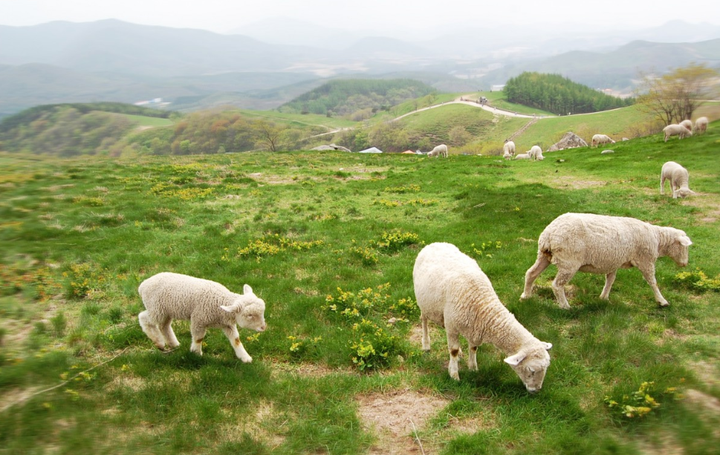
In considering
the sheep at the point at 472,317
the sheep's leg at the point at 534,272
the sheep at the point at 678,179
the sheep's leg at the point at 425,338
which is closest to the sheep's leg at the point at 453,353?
the sheep at the point at 472,317

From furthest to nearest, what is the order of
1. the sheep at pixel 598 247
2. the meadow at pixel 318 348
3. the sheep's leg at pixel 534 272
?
the sheep's leg at pixel 534 272 → the sheep at pixel 598 247 → the meadow at pixel 318 348

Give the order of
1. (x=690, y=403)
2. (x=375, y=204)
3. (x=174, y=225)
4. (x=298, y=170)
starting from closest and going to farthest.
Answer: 1. (x=690, y=403)
2. (x=174, y=225)
3. (x=375, y=204)
4. (x=298, y=170)

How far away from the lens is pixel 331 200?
64.1ft

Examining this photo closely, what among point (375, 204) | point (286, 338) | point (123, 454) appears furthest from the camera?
point (375, 204)

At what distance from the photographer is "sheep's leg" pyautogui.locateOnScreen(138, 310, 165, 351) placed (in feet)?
22.4

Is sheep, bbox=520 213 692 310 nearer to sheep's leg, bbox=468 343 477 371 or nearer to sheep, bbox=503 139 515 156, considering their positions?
sheep's leg, bbox=468 343 477 371

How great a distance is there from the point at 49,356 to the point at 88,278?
23.7 ft

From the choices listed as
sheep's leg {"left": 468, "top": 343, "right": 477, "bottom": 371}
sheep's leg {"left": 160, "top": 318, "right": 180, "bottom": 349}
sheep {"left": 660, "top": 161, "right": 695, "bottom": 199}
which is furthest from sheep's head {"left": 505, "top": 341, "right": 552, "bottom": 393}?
sheep {"left": 660, "top": 161, "right": 695, "bottom": 199}

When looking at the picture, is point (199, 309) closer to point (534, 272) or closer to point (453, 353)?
point (453, 353)

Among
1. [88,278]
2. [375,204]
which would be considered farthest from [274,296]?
[375,204]

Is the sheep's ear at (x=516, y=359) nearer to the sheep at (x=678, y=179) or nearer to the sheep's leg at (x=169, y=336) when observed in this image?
the sheep's leg at (x=169, y=336)

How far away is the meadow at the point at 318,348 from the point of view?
11.2ft

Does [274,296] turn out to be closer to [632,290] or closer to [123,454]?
[123,454]

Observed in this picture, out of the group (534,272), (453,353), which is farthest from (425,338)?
(534,272)
